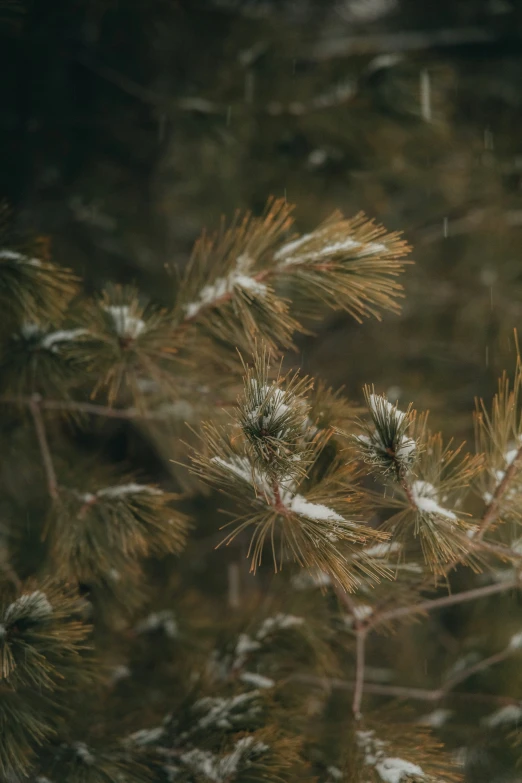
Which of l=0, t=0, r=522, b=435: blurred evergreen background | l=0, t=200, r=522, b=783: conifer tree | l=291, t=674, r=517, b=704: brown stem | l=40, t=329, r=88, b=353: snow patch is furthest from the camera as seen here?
l=0, t=0, r=522, b=435: blurred evergreen background

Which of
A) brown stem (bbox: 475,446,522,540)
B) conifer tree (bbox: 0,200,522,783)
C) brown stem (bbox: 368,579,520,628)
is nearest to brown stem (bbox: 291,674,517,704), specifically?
conifer tree (bbox: 0,200,522,783)

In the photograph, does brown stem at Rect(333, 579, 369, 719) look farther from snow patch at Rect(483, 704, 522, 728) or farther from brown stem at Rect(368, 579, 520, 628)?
snow patch at Rect(483, 704, 522, 728)

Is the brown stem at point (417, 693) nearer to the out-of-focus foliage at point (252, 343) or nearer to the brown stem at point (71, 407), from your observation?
the out-of-focus foliage at point (252, 343)

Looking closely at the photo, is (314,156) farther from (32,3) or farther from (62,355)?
(62,355)

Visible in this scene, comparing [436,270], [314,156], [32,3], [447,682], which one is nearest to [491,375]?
[436,270]

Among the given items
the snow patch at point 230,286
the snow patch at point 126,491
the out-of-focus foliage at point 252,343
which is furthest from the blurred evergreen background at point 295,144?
the snow patch at point 126,491

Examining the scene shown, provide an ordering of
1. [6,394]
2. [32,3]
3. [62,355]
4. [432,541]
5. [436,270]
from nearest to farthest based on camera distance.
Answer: [432,541], [62,355], [6,394], [32,3], [436,270]
